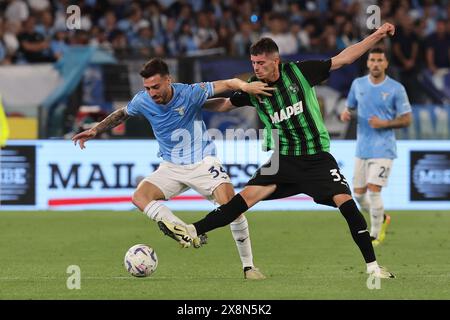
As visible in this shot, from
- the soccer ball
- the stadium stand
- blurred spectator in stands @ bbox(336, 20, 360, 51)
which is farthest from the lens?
blurred spectator in stands @ bbox(336, 20, 360, 51)

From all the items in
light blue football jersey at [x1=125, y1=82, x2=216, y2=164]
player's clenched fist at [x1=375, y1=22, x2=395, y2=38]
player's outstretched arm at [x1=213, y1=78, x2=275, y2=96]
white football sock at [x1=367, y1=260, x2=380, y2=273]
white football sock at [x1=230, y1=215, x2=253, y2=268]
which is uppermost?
player's clenched fist at [x1=375, y1=22, x2=395, y2=38]

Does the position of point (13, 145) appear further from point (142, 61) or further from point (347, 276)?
point (347, 276)

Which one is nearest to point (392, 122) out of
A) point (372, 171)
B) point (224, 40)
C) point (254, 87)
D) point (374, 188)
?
point (372, 171)

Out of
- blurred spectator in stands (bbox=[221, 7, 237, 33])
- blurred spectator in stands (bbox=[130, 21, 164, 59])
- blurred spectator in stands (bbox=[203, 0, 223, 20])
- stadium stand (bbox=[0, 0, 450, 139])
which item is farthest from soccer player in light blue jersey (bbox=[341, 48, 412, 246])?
blurred spectator in stands (bbox=[203, 0, 223, 20])

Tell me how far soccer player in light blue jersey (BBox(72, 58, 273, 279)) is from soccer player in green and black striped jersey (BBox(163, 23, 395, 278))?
17.4 inches

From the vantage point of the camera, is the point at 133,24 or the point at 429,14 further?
the point at 429,14

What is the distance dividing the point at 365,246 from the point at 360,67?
1008cm

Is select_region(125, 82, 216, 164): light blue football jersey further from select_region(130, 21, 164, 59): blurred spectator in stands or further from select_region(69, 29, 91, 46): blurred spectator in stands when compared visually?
select_region(69, 29, 91, 46): blurred spectator in stands

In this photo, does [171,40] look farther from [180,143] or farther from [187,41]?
[180,143]

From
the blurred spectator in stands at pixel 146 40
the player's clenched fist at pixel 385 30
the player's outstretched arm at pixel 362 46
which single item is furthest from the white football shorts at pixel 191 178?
the blurred spectator in stands at pixel 146 40

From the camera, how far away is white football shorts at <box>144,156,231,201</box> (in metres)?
10.5

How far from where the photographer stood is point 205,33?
73.7 ft

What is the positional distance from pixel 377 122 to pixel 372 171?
0.62 metres

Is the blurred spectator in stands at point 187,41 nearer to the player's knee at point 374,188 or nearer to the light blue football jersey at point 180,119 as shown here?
the player's knee at point 374,188
